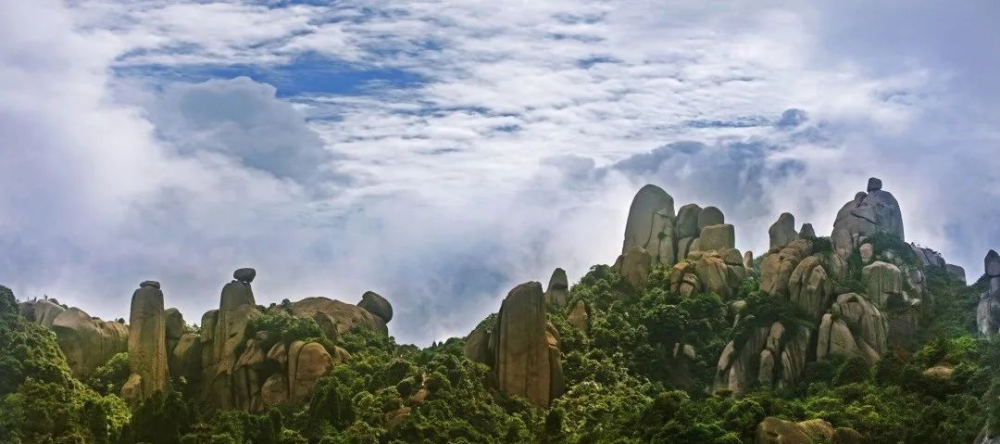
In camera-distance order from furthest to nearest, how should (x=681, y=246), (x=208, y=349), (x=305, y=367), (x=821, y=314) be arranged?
(x=681, y=246) < (x=208, y=349) < (x=821, y=314) < (x=305, y=367)

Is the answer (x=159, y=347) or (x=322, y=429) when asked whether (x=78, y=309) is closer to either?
(x=159, y=347)

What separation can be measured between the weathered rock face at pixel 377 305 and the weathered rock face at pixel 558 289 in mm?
9796

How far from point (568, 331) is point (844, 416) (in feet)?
65.9

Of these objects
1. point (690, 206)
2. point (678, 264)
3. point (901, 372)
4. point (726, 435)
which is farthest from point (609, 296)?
point (726, 435)

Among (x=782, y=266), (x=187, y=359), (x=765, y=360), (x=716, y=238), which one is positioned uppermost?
(x=716, y=238)

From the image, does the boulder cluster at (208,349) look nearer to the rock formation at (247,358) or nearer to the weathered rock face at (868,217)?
the rock formation at (247,358)

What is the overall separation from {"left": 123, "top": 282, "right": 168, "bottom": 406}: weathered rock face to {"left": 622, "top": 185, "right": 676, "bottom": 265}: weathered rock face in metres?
27.8

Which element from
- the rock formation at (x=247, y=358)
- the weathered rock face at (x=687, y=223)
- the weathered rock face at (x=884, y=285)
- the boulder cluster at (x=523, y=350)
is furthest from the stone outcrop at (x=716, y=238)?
the rock formation at (x=247, y=358)

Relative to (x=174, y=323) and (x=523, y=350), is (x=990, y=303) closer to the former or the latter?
(x=523, y=350)

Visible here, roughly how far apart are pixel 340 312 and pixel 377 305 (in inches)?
169

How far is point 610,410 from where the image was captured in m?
74.6

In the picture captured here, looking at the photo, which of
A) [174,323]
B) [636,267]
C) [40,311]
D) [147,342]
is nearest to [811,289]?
[636,267]

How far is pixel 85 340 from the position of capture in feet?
267

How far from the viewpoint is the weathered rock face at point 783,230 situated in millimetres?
94688
